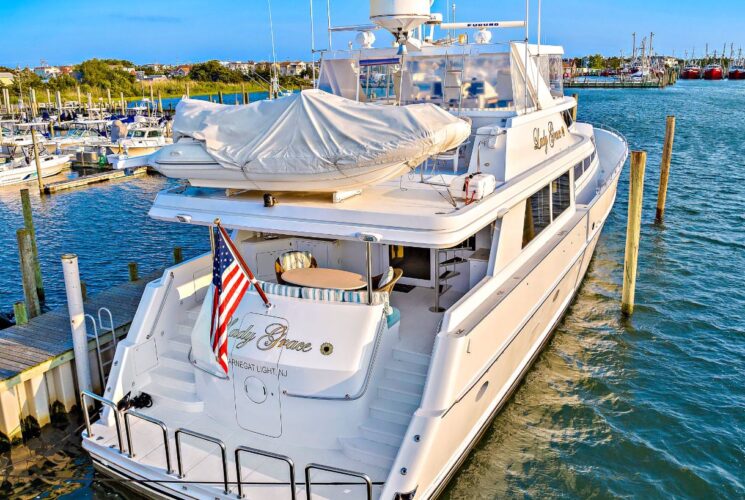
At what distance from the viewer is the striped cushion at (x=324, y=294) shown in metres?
7.19

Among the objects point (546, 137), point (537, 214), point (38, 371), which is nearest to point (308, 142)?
point (537, 214)

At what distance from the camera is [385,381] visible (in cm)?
724

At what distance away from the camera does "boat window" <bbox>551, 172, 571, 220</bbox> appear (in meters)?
Answer: 11.2

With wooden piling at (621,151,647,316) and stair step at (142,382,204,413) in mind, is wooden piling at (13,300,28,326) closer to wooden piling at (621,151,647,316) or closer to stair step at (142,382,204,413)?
stair step at (142,382,204,413)

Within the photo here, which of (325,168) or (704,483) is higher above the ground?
(325,168)

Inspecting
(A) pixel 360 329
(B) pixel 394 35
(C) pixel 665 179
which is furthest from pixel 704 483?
(C) pixel 665 179

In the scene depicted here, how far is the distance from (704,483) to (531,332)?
9.55ft

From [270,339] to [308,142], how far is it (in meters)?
2.24

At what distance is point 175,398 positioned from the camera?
7.72m

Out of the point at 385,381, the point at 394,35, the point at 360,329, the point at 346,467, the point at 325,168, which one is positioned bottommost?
the point at 346,467

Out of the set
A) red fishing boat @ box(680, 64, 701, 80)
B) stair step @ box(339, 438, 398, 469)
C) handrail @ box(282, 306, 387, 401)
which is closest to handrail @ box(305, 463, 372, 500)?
stair step @ box(339, 438, 398, 469)

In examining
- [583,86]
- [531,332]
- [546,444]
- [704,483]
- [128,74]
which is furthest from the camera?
[583,86]

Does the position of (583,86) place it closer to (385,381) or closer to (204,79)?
(204,79)

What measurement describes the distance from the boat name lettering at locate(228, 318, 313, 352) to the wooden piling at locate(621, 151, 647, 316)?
26.4 ft
